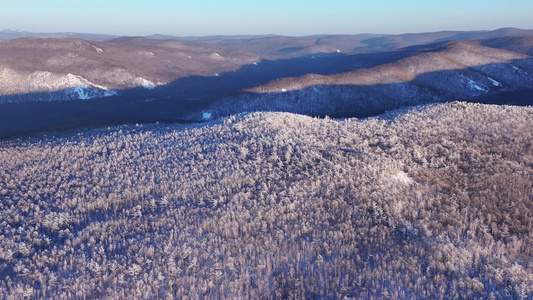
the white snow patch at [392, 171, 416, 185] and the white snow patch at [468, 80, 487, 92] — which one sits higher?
the white snow patch at [468, 80, 487, 92]

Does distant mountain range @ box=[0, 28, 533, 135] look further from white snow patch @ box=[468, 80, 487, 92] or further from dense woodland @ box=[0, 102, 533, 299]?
dense woodland @ box=[0, 102, 533, 299]

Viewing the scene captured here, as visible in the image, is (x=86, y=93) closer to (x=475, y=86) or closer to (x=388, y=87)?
(x=388, y=87)

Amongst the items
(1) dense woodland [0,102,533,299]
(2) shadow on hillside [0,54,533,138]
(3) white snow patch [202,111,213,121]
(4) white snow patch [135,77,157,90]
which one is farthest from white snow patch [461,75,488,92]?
(4) white snow patch [135,77,157,90]

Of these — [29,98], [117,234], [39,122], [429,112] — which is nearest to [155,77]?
[29,98]

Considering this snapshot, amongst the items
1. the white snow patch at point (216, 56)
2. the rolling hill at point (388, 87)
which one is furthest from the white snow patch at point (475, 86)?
the white snow patch at point (216, 56)

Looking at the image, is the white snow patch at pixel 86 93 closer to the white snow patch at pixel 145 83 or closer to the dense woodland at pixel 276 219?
the white snow patch at pixel 145 83

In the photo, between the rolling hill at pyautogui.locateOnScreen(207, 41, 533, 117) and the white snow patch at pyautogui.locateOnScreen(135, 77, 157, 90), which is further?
the white snow patch at pyautogui.locateOnScreen(135, 77, 157, 90)
